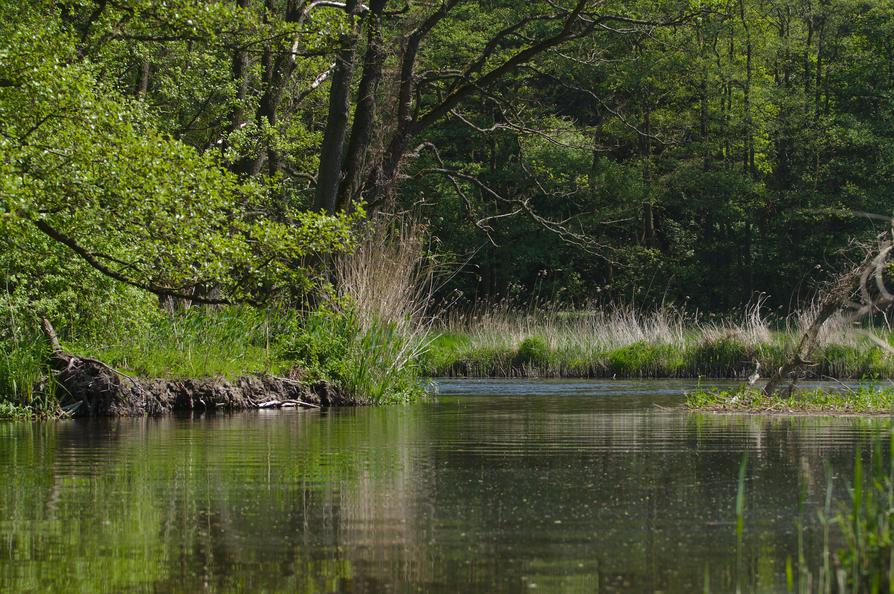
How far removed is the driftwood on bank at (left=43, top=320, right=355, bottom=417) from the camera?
1612cm

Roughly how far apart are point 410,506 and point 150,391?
9997mm

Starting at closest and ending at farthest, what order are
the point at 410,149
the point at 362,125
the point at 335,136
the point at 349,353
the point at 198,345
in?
the point at 198,345, the point at 349,353, the point at 335,136, the point at 362,125, the point at 410,149

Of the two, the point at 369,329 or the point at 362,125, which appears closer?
the point at 369,329

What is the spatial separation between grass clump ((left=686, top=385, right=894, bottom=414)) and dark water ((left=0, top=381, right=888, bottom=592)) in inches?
80.8

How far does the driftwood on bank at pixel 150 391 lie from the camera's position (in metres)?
16.1

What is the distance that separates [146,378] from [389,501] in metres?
10.1

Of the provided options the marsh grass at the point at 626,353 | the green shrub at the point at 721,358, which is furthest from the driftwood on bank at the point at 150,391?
the green shrub at the point at 721,358

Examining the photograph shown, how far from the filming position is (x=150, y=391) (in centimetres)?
1681

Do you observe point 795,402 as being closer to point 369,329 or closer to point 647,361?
point 369,329

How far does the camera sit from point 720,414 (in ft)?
51.4

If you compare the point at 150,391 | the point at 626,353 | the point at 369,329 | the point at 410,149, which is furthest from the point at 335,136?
the point at 410,149

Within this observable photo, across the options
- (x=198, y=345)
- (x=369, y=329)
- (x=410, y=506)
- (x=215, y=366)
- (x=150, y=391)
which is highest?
(x=410, y=506)

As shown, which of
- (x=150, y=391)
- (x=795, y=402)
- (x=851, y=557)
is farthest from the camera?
(x=150, y=391)

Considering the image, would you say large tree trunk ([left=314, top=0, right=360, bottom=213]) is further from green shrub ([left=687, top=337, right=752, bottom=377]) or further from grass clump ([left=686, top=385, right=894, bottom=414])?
green shrub ([left=687, top=337, right=752, bottom=377])
